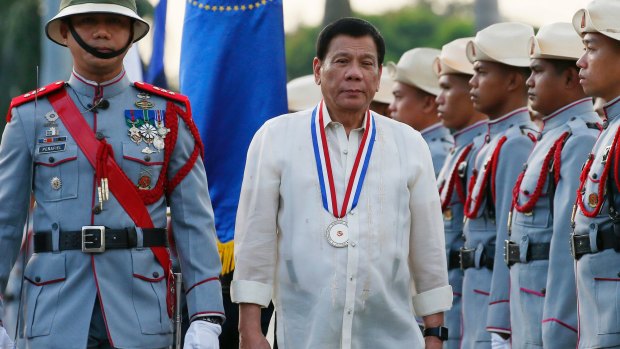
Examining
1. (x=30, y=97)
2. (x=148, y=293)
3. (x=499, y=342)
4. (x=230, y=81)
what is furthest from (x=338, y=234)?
(x=499, y=342)

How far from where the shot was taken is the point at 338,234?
6652mm

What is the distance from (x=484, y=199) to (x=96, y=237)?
377 centimetres

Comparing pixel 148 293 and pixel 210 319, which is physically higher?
pixel 148 293

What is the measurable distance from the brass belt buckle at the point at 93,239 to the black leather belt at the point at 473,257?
374 centimetres

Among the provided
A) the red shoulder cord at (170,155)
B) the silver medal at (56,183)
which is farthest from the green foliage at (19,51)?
the silver medal at (56,183)

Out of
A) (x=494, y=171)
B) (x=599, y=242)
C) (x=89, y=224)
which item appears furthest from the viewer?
(x=494, y=171)

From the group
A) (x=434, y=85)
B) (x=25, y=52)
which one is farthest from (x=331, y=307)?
(x=25, y=52)

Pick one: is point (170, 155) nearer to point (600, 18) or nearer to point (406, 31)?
point (600, 18)

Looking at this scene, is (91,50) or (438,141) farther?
(438,141)

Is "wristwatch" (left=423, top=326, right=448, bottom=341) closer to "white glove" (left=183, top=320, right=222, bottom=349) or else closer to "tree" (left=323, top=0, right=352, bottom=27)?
"white glove" (left=183, top=320, right=222, bottom=349)

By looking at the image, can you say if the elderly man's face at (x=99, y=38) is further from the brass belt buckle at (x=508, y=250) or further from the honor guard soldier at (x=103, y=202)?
the brass belt buckle at (x=508, y=250)

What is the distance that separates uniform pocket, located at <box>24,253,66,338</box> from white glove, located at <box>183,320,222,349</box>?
591mm

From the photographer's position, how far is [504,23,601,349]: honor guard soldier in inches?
325

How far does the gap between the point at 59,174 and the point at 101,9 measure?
75 centimetres
